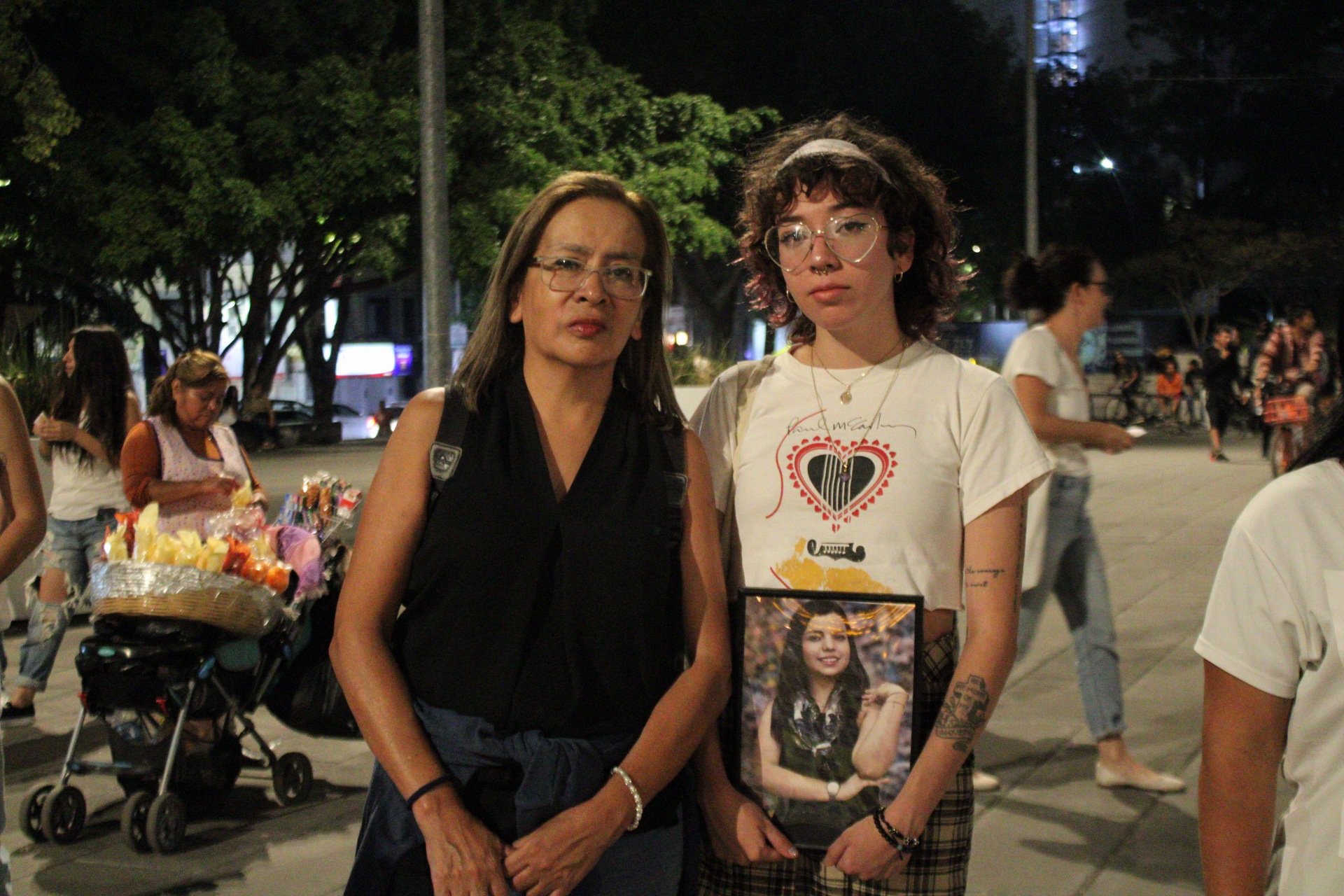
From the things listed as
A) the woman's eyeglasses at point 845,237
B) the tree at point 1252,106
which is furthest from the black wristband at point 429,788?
the tree at point 1252,106

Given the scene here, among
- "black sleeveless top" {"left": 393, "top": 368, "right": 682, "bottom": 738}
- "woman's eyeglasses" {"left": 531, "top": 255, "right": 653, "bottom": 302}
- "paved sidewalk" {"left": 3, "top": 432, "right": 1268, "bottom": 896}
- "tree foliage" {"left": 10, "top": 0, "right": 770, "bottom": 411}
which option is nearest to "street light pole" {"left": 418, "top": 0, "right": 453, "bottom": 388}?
"paved sidewalk" {"left": 3, "top": 432, "right": 1268, "bottom": 896}

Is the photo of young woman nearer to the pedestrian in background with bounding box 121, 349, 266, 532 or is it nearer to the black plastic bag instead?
the black plastic bag

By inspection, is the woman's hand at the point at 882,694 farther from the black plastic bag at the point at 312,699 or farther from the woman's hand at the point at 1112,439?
the woman's hand at the point at 1112,439

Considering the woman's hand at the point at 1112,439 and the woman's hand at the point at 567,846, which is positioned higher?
the woman's hand at the point at 1112,439

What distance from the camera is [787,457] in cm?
221

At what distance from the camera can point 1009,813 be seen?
4.73 meters

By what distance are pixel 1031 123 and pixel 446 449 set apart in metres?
15.1

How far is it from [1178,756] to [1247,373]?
2517 centimetres

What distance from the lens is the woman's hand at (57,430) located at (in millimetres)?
6418

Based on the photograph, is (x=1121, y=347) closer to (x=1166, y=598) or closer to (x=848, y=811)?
(x=1166, y=598)

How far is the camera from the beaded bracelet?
204cm

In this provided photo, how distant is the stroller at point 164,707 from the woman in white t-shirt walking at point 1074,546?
2.62 m

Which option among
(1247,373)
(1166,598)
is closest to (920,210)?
(1166,598)

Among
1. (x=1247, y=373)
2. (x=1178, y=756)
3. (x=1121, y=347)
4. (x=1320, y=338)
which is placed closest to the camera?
Result: (x=1178, y=756)
